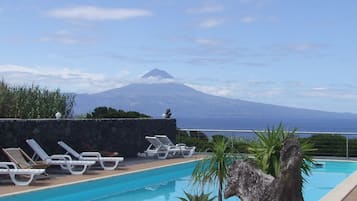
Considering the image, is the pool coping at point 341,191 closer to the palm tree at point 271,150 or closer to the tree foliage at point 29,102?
the palm tree at point 271,150

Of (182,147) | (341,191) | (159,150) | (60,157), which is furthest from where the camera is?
(182,147)

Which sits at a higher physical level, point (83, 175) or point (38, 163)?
point (38, 163)

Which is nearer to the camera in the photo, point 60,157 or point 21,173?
point 21,173

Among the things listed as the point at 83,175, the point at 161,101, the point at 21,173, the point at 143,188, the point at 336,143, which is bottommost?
the point at 143,188

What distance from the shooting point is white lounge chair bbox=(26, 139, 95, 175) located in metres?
12.6

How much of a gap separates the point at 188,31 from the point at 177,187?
12.2 m

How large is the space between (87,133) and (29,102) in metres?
4.05

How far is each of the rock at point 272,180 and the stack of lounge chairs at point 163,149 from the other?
40.3 ft

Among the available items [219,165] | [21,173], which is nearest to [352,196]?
[219,165]

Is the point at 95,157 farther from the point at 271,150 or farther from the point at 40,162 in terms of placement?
the point at 271,150

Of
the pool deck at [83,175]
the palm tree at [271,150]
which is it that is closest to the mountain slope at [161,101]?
the pool deck at [83,175]

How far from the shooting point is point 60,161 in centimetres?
1255

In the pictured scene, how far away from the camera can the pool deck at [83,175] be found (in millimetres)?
10292

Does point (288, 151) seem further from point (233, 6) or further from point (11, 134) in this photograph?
point (233, 6)
